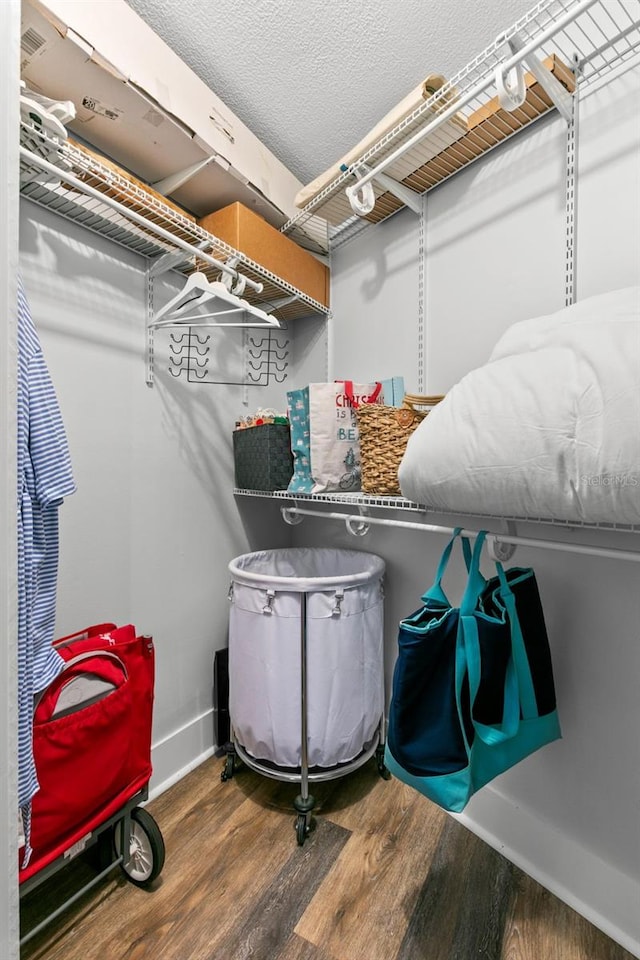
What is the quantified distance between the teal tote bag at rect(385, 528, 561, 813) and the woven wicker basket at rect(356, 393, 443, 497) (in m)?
0.35

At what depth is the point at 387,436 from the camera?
1299mm

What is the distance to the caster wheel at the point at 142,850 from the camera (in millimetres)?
1161

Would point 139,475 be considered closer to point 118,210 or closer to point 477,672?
point 118,210

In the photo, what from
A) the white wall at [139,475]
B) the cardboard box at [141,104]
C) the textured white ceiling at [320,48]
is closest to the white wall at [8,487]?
the cardboard box at [141,104]

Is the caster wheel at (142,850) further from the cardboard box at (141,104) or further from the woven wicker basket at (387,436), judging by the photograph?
the cardboard box at (141,104)

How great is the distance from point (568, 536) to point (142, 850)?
1.44 metres

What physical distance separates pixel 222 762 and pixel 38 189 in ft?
6.47

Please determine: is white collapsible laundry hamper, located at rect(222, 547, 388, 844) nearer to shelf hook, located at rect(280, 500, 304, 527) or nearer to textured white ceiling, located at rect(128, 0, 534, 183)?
shelf hook, located at rect(280, 500, 304, 527)

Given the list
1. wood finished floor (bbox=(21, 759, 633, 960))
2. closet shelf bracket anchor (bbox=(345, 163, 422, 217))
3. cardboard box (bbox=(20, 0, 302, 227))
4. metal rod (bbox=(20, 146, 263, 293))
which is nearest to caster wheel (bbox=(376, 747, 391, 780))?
wood finished floor (bbox=(21, 759, 633, 960))

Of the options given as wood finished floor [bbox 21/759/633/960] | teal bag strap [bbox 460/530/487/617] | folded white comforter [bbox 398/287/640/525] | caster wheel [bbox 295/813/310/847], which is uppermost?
folded white comforter [bbox 398/287/640/525]

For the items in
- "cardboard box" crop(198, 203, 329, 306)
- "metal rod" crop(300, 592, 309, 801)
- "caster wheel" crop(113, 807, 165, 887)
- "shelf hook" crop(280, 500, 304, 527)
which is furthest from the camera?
"shelf hook" crop(280, 500, 304, 527)

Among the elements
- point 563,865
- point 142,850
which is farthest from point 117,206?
point 563,865

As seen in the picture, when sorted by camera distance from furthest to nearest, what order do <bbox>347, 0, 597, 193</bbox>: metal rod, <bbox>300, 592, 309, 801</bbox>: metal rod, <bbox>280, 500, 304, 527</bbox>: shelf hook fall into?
<bbox>280, 500, 304, 527</bbox>: shelf hook < <bbox>300, 592, 309, 801</bbox>: metal rod < <bbox>347, 0, 597, 193</bbox>: metal rod

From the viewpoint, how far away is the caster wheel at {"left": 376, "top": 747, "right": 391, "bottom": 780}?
1.60 metres
